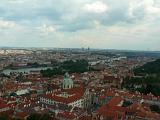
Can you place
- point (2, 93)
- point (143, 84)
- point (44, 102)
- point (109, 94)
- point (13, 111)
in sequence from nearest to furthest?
point (13, 111)
point (44, 102)
point (109, 94)
point (2, 93)
point (143, 84)

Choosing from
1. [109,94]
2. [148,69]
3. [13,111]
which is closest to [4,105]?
[13,111]

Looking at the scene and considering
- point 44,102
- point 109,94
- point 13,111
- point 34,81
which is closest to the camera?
point 13,111

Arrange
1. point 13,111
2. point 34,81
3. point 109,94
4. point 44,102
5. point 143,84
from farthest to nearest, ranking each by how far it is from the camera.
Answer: point 34,81 → point 143,84 → point 109,94 → point 44,102 → point 13,111

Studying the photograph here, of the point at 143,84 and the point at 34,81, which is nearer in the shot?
the point at 143,84

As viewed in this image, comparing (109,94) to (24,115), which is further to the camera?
(109,94)

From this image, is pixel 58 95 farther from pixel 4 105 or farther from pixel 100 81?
pixel 100 81

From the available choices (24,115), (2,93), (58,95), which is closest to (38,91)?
(2,93)

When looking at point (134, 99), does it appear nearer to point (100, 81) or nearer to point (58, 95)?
point (58, 95)

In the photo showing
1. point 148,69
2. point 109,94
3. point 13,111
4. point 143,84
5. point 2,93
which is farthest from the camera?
point 148,69
